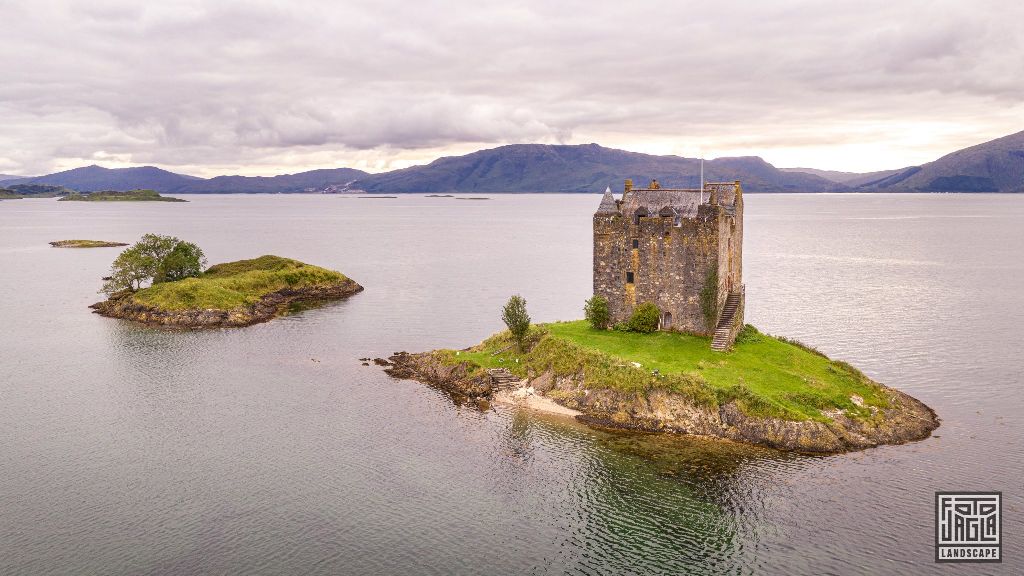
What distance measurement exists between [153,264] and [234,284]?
43.9 feet

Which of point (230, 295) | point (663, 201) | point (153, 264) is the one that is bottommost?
point (230, 295)

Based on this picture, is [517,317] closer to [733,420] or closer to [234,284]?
[733,420]

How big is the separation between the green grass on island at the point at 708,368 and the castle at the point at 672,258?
2242mm

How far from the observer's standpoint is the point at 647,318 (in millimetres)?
64062

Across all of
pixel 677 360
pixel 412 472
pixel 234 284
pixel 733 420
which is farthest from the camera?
pixel 234 284

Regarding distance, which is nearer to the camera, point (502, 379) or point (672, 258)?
point (502, 379)

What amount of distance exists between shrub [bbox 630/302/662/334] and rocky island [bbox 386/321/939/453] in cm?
72

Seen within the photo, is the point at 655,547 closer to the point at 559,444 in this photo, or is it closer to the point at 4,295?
the point at 559,444

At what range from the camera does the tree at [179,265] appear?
4262 inches

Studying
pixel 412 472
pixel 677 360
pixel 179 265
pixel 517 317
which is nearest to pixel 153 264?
pixel 179 265

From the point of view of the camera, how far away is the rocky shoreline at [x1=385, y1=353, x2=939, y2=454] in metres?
47.9

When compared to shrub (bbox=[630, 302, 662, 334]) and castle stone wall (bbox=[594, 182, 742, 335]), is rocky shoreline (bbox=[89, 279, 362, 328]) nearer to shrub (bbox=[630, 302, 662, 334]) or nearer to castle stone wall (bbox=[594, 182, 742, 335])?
castle stone wall (bbox=[594, 182, 742, 335])

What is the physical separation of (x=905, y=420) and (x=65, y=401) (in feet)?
224

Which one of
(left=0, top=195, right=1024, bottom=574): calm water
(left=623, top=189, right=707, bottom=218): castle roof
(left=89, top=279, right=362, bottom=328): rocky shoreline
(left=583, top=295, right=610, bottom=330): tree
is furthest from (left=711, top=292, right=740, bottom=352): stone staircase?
(left=89, top=279, right=362, bottom=328): rocky shoreline
